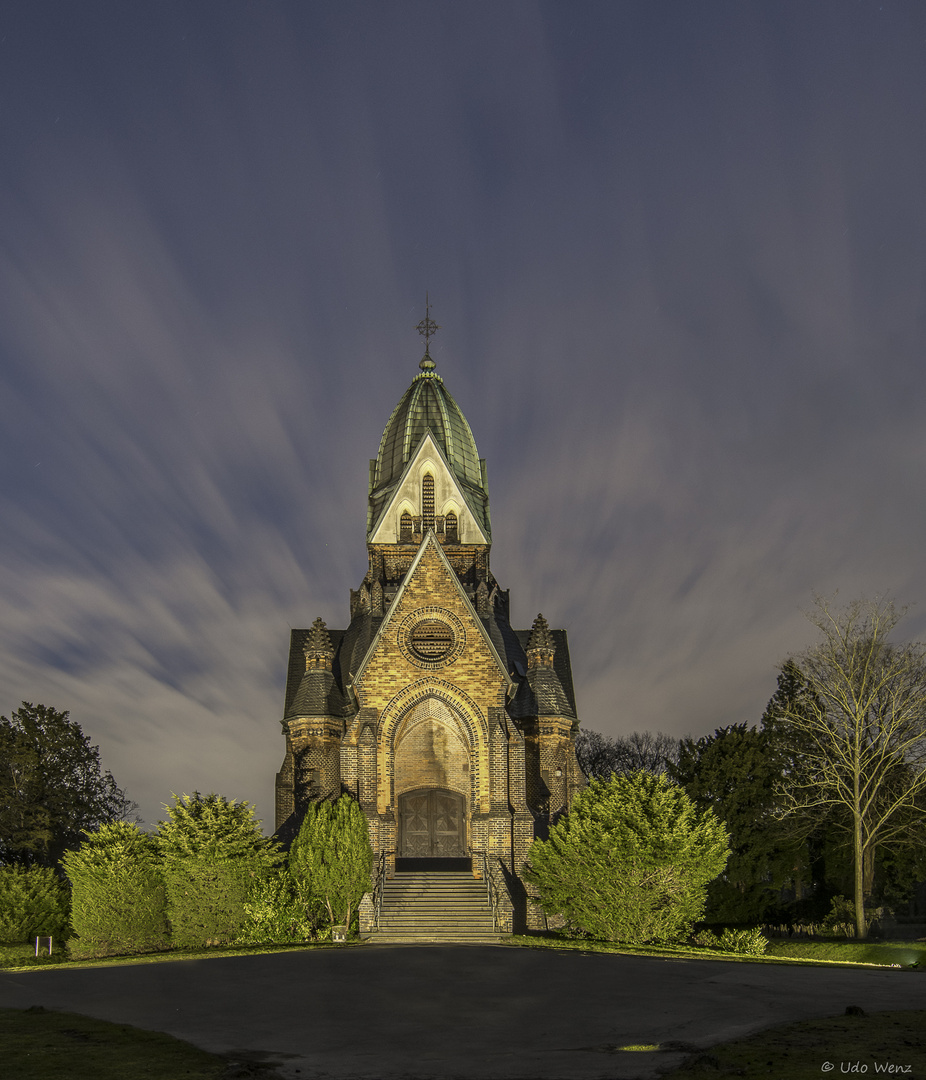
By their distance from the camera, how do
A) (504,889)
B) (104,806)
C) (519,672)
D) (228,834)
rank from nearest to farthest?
(228,834) < (504,889) < (519,672) < (104,806)

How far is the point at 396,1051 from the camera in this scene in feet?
41.7

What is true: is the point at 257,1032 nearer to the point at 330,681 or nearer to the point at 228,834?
the point at 228,834

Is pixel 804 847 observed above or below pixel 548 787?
below

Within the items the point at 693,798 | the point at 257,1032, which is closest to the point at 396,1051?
the point at 257,1032

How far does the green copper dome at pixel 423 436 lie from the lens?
50.7m

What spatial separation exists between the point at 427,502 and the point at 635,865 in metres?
26.0

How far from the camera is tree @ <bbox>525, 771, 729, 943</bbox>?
26438 mm

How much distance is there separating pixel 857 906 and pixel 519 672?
15.5 m

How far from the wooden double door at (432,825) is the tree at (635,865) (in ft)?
29.1

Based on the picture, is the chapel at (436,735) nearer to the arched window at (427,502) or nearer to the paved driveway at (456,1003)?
the arched window at (427,502)

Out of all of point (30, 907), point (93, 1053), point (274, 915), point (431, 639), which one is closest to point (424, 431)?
point (431, 639)

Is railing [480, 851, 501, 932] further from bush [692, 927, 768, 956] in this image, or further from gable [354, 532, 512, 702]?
gable [354, 532, 512, 702]

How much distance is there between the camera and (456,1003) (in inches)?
649

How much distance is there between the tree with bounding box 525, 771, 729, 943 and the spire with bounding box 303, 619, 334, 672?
50.1 ft
